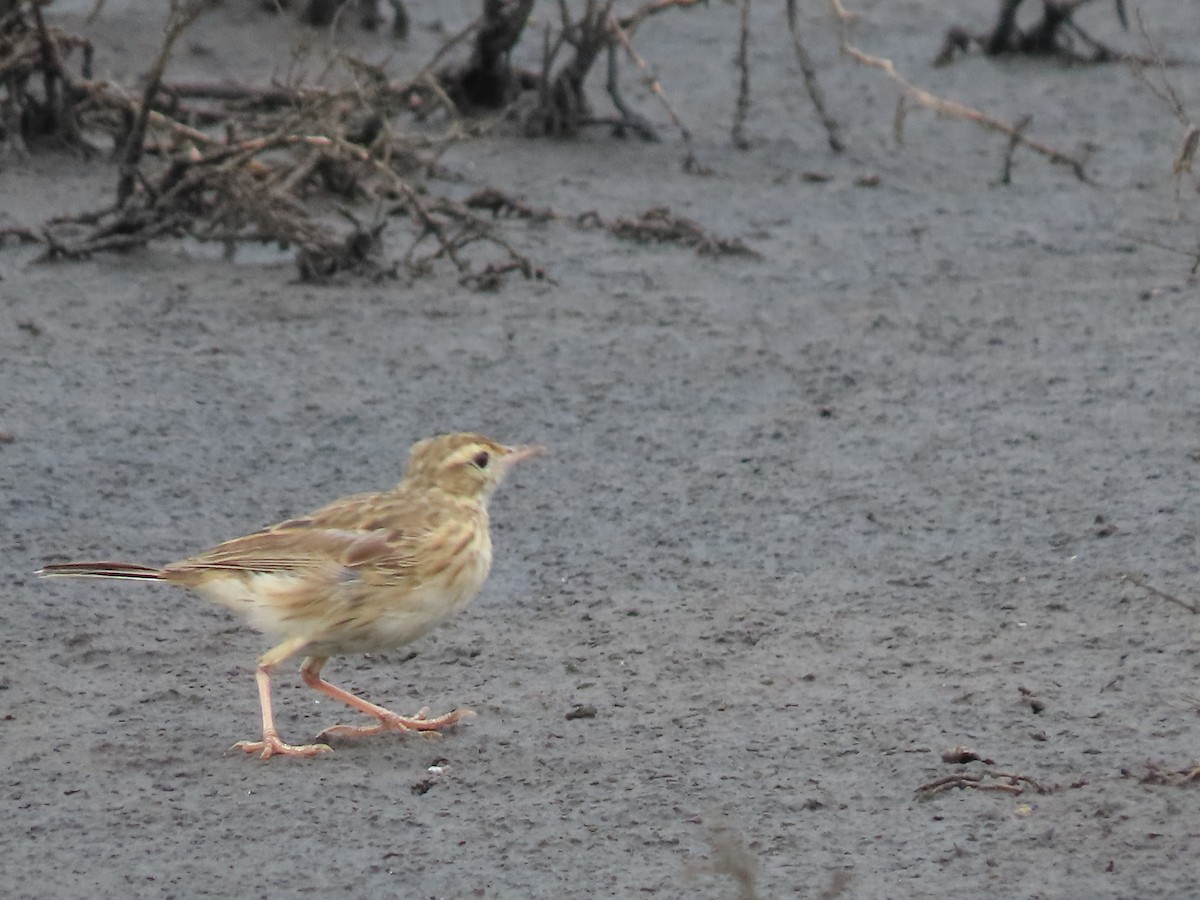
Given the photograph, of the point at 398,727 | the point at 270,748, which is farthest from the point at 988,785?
the point at 270,748

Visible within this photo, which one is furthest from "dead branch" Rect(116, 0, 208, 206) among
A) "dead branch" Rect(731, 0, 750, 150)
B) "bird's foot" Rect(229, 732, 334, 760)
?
"bird's foot" Rect(229, 732, 334, 760)

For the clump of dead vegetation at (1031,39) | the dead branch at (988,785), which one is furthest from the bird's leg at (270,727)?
the clump of dead vegetation at (1031,39)

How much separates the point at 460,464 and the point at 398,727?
895mm

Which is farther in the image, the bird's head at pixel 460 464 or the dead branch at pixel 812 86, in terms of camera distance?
the dead branch at pixel 812 86

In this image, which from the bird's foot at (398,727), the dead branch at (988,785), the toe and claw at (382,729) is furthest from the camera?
the bird's foot at (398,727)

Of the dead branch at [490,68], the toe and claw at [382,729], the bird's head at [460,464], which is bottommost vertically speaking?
the toe and claw at [382,729]

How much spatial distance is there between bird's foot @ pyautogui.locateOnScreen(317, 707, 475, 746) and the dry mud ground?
0.25ft

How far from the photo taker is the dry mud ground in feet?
17.1

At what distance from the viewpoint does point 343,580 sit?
19.5 feet

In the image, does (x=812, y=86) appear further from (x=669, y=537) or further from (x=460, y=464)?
(x=460, y=464)

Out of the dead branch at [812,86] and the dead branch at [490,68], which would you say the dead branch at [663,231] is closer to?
the dead branch at [812,86]

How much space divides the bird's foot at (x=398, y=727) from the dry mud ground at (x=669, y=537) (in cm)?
7

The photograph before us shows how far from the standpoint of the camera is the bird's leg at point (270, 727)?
5.83 meters

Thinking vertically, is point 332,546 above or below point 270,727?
above
